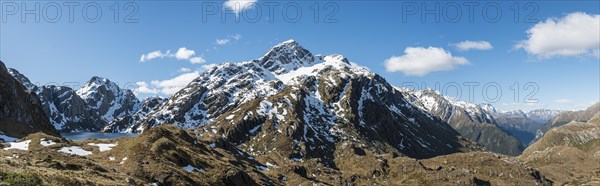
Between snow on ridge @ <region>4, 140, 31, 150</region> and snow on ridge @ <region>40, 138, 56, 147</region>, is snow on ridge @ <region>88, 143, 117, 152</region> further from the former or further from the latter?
snow on ridge @ <region>4, 140, 31, 150</region>

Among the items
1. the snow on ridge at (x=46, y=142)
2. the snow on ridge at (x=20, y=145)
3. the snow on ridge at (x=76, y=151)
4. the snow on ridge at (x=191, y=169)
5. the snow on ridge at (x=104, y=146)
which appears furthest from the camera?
the snow on ridge at (x=191, y=169)

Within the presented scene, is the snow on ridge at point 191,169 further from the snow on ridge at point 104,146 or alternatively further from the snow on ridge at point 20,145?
the snow on ridge at point 20,145

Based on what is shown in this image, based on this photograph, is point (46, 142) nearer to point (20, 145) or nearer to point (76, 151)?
point (20, 145)

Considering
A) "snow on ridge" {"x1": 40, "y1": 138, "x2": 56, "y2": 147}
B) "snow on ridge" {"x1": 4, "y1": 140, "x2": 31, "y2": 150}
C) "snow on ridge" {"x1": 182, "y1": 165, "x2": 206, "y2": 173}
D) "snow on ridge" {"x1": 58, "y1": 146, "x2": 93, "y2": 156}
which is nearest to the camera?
"snow on ridge" {"x1": 4, "y1": 140, "x2": 31, "y2": 150}

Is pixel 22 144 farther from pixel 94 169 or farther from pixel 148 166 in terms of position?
pixel 94 169

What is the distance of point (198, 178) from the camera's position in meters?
99.1

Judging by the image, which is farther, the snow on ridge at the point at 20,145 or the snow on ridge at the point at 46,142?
the snow on ridge at the point at 46,142

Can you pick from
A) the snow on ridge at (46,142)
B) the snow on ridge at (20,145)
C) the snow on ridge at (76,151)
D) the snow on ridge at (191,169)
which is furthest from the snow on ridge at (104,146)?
the snow on ridge at (191,169)

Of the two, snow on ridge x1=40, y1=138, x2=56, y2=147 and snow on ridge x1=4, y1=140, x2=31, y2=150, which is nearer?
snow on ridge x1=4, y1=140, x2=31, y2=150

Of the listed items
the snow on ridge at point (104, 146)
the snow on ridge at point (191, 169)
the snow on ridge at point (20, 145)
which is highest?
the snow on ridge at point (20, 145)

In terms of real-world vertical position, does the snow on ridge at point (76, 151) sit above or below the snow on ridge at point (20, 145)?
below

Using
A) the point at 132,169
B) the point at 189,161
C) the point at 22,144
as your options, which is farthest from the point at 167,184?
the point at 22,144

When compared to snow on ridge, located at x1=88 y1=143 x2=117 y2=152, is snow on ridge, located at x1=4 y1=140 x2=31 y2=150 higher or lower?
higher

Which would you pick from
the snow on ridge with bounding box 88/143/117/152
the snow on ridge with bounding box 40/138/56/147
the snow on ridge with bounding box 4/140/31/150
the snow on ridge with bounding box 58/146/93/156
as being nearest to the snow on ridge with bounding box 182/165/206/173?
the snow on ridge with bounding box 88/143/117/152
